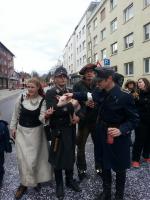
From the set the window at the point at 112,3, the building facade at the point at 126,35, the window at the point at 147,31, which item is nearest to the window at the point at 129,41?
the building facade at the point at 126,35

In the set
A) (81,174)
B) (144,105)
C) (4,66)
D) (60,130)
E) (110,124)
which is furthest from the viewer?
(4,66)

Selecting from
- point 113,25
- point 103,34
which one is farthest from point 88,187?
point 103,34

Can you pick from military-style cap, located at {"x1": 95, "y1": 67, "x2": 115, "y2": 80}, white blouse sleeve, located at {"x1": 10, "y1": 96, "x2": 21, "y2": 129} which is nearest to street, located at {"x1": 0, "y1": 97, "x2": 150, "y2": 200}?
white blouse sleeve, located at {"x1": 10, "y1": 96, "x2": 21, "y2": 129}

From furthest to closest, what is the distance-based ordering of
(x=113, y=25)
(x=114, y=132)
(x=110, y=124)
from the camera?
(x=113, y=25)
(x=110, y=124)
(x=114, y=132)

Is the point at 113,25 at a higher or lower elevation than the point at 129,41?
higher

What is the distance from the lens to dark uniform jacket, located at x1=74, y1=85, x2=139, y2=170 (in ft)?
11.6

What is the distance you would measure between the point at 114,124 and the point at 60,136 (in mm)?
873

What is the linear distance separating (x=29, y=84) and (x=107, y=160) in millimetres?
1614

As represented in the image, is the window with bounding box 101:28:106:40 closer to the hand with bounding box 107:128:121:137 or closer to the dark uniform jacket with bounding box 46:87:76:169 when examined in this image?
the dark uniform jacket with bounding box 46:87:76:169

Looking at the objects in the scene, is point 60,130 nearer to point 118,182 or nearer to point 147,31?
point 118,182

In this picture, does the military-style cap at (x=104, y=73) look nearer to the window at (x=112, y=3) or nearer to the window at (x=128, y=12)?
the window at (x=128, y=12)

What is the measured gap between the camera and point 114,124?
3637 mm

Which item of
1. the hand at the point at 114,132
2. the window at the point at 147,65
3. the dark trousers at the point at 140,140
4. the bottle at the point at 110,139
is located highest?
the window at the point at 147,65

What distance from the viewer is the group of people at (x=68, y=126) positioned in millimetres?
3596
